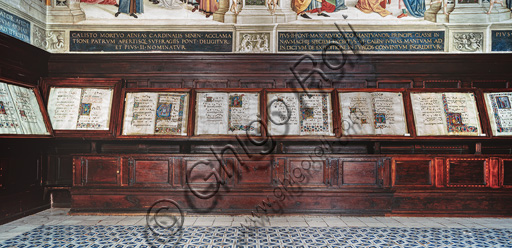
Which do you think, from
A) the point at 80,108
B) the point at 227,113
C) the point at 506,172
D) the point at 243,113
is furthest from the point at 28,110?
the point at 506,172

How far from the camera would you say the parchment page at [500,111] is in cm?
445

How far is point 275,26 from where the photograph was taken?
5051 mm

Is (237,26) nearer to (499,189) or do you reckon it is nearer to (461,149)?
(461,149)

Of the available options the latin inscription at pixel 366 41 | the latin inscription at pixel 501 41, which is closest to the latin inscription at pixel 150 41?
the latin inscription at pixel 366 41

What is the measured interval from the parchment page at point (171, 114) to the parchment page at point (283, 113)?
1.33 metres

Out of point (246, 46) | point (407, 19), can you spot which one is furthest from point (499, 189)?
point (246, 46)

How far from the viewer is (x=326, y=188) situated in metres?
4.26

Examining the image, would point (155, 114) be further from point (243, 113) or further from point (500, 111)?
point (500, 111)

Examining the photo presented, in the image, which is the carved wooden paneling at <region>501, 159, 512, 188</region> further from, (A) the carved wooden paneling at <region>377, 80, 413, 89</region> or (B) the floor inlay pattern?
(A) the carved wooden paneling at <region>377, 80, 413, 89</region>

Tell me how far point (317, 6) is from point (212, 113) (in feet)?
8.68

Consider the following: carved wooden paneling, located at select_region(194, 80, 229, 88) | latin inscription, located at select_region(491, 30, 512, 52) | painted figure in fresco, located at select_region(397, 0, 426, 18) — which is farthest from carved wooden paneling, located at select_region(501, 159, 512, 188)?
carved wooden paneling, located at select_region(194, 80, 229, 88)

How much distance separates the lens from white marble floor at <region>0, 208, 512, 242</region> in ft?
12.5

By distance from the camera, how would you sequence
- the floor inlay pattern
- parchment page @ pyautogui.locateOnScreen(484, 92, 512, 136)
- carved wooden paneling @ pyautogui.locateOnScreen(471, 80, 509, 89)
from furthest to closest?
carved wooden paneling @ pyautogui.locateOnScreen(471, 80, 509, 89)
parchment page @ pyautogui.locateOnScreen(484, 92, 512, 136)
the floor inlay pattern

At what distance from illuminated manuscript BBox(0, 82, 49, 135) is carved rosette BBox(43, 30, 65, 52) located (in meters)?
1.02
